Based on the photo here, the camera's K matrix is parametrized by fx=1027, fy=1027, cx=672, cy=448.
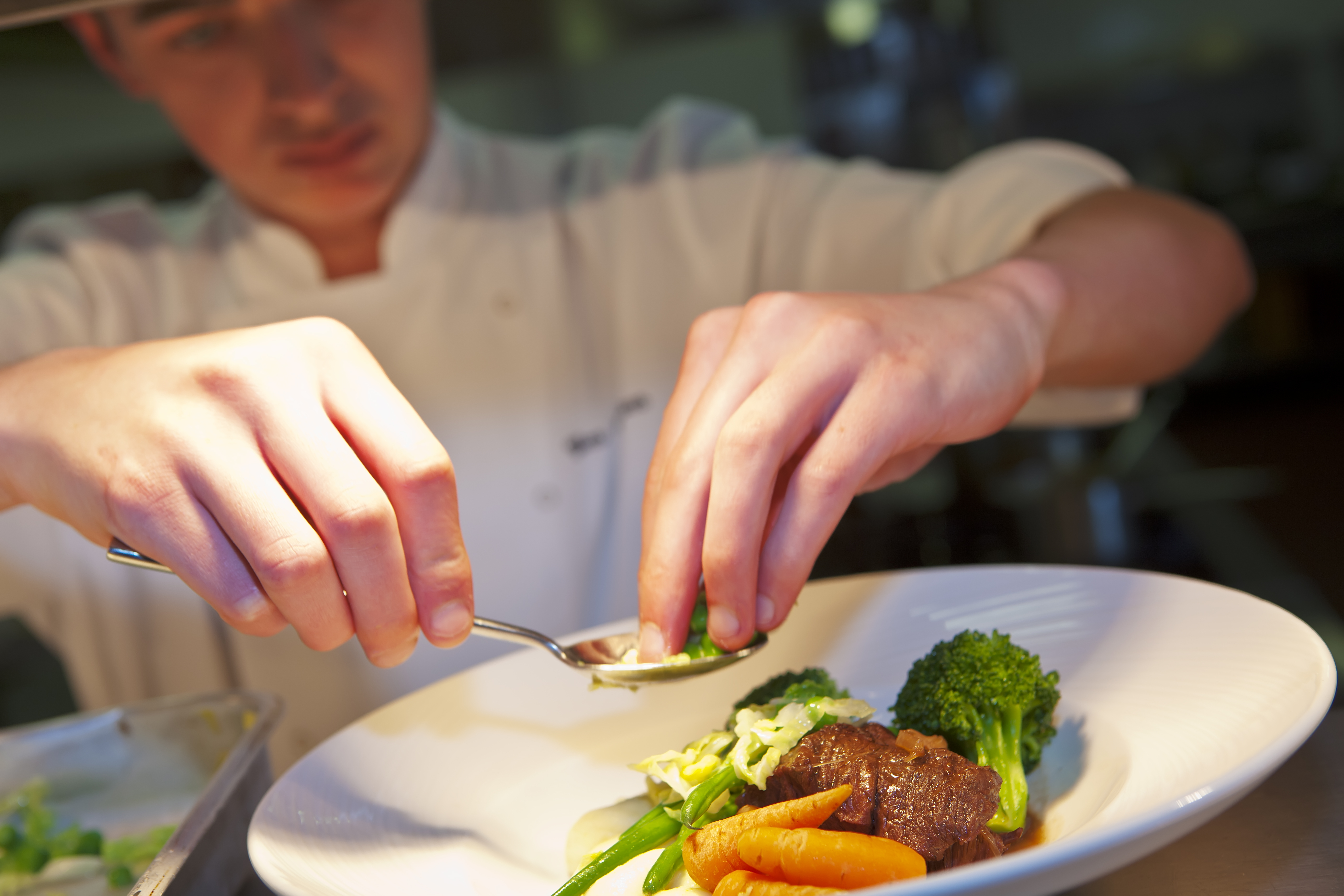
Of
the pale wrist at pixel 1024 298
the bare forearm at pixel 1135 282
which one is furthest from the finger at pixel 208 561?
the bare forearm at pixel 1135 282

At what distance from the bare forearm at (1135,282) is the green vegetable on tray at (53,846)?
93cm

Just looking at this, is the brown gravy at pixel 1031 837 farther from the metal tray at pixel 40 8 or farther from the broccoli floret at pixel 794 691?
the metal tray at pixel 40 8

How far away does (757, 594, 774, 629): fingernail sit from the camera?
76 centimetres

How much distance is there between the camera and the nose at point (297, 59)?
133 cm

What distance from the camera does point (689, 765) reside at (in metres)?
0.72

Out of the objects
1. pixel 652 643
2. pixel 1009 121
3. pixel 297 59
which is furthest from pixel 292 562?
pixel 1009 121

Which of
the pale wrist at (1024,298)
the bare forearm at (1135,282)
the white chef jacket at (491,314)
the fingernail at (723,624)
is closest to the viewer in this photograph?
the fingernail at (723,624)

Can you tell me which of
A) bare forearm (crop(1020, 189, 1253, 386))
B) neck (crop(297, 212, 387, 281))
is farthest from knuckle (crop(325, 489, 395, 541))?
neck (crop(297, 212, 387, 281))

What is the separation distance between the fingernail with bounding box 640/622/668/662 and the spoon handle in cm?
9

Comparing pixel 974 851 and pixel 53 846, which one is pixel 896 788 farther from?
pixel 53 846

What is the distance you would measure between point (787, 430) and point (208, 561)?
15.9 inches

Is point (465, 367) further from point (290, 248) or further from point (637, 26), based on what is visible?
point (637, 26)

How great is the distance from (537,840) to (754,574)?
25 centimetres

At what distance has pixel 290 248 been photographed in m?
1.54
